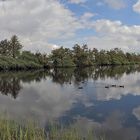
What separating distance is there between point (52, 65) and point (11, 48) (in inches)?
694

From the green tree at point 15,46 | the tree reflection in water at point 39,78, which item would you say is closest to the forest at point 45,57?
the green tree at point 15,46

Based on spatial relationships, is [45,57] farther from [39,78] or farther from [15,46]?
[39,78]

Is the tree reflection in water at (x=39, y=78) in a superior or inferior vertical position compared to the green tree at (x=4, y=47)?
inferior

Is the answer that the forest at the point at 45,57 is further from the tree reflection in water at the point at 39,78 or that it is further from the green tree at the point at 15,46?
the tree reflection in water at the point at 39,78

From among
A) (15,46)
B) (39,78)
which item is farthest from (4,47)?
(39,78)

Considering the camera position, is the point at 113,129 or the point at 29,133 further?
the point at 113,129

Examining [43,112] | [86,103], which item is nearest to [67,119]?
[43,112]

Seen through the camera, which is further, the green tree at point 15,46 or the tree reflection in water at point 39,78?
the green tree at point 15,46

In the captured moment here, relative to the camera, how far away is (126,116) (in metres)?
25.1

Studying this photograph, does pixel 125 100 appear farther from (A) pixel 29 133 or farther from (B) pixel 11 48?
(B) pixel 11 48

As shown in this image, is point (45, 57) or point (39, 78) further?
point (45, 57)

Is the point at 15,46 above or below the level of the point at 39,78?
above

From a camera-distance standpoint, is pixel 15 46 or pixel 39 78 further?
pixel 15 46

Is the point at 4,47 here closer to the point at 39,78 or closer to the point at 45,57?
the point at 45,57
